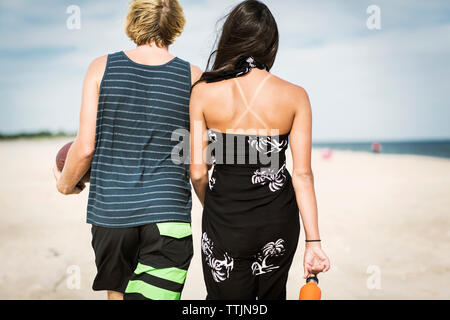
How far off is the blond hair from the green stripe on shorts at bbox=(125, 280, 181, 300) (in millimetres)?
1284

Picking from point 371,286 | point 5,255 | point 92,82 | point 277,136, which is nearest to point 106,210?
point 92,82

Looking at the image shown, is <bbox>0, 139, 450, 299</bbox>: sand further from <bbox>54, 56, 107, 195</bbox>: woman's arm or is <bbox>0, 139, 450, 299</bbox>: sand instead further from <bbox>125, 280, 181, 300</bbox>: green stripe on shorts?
<bbox>54, 56, 107, 195</bbox>: woman's arm

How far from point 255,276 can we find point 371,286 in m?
2.62

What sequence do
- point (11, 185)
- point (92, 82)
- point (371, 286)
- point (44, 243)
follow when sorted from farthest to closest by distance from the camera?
point (11, 185) → point (44, 243) → point (371, 286) → point (92, 82)

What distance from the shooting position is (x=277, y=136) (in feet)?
6.99

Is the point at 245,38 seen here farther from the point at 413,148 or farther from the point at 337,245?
the point at 413,148

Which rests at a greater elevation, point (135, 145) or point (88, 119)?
point (88, 119)

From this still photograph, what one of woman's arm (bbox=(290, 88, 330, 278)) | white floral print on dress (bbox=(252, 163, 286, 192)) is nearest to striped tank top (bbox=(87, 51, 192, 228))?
white floral print on dress (bbox=(252, 163, 286, 192))

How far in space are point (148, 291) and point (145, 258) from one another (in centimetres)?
17

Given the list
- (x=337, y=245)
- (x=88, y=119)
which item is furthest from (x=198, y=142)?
(x=337, y=245)

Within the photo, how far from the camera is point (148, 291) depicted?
83.4 inches

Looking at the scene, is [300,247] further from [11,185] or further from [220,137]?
[11,185]

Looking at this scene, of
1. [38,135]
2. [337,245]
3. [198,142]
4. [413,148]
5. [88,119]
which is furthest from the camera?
[413,148]

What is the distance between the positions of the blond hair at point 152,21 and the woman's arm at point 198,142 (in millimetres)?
373
